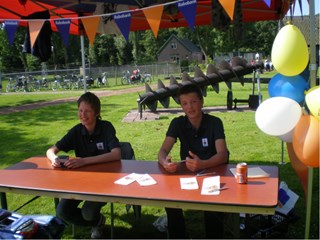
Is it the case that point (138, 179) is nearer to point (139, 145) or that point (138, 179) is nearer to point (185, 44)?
point (139, 145)

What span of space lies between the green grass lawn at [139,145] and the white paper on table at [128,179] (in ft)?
3.56

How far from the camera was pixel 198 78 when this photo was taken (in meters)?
11.5

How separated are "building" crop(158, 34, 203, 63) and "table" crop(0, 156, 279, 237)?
56985mm

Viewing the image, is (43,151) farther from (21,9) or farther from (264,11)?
(264,11)

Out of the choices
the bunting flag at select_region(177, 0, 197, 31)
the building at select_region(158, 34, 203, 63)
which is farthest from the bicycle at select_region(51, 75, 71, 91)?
→ the building at select_region(158, 34, 203, 63)

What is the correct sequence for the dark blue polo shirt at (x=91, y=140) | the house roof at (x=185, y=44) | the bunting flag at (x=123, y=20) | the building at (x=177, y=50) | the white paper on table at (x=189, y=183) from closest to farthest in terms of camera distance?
1. the white paper on table at (x=189, y=183)
2. the dark blue polo shirt at (x=91, y=140)
3. the bunting flag at (x=123, y=20)
4. the house roof at (x=185, y=44)
5. the building at (x=177, y=50)

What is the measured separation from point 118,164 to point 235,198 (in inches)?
51.0

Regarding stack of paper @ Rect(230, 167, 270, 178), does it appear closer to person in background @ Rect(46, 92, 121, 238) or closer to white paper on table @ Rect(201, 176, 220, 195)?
white paper on table @ Rect(201, 176, 220, 195)

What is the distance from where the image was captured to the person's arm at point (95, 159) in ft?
10.3

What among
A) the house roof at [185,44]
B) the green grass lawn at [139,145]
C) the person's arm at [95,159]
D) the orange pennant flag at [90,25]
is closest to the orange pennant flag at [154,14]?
the orange pennant flag at [90,25]

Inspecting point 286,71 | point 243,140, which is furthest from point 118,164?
point 243,140

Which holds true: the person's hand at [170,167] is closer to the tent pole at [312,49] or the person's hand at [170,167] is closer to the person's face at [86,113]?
the person's face at [86,113]

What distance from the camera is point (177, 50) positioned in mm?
60062

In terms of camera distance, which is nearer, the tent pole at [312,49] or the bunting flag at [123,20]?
the tent pole at [312,49]
